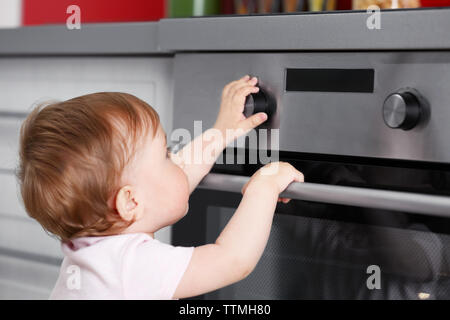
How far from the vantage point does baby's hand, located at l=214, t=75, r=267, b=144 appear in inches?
37.0

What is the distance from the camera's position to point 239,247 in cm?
84

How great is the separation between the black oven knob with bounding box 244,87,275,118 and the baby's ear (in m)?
0.20

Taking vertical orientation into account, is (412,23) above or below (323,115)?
above

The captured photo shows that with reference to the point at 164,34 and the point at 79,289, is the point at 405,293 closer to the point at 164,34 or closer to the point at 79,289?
the point at 79,289

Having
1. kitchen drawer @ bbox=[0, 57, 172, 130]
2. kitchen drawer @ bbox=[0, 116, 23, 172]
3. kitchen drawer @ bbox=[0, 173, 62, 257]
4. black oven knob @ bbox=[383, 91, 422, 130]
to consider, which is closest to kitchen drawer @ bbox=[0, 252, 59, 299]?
kitchen drawer @ bbox=[0, 173, 62, 257]

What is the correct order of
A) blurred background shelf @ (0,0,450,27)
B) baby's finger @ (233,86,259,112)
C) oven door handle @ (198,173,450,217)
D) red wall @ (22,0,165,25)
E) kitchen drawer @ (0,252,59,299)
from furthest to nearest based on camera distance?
1. red wall @ (22,0,165,25)
2. blurred background shelf @ (0,0,450,27)
3. kitchen drawer @ (0,252,59,299)
4. baby's finger @ (233,86,259,112)
5. oven door handle @ (198,173,450,217)

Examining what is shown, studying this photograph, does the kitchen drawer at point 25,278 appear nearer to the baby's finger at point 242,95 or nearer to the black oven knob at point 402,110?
the baby's finger at point 242,95

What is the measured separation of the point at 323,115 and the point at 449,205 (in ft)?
0.70

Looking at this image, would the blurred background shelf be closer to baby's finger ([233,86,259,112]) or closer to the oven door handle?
baby's finger ([233,86,259,112])

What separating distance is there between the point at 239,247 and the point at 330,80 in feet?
0.81

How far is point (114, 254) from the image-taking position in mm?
851

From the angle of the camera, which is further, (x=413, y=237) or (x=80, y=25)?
(x=80, y=25)

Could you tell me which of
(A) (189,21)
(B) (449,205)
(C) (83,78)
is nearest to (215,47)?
(A) (189,21)

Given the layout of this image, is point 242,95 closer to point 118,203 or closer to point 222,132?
point 222,132
